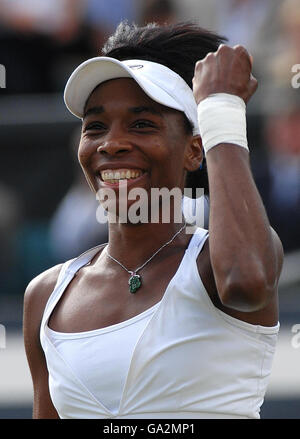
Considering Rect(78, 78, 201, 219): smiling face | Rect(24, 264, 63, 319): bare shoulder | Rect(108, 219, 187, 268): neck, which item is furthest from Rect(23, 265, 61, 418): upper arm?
Rect(78, 78, 201, 219): smiling face

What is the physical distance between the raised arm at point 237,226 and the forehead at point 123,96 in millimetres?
245

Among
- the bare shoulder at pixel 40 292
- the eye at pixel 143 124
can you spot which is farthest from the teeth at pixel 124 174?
the bare shoulder at pixel 40 292

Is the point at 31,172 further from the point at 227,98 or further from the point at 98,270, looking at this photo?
the point at 227,98

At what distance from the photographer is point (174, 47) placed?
252 centimetres

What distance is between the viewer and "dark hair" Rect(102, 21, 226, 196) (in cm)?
250

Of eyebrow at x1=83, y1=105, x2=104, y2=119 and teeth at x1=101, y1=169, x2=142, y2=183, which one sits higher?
A: eyebrow at x1=83, y1=105, x2=104, y2=119

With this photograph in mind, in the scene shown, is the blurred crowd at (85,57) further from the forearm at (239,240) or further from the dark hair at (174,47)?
the forearm at (239,240)

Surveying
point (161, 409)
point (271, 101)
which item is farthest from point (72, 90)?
point (271, 101)

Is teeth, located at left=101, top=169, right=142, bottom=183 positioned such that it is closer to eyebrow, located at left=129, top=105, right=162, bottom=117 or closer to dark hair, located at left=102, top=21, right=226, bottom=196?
eyebrow, located at left=129, top=105, right=162, bottom=117

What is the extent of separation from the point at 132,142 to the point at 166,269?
1.07 feet

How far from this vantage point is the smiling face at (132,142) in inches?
90.6

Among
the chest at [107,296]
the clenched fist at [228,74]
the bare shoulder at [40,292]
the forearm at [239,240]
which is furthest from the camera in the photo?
the bare shoulder at [40,292]

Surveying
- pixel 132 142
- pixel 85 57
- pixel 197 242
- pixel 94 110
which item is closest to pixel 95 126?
pixel 94 110

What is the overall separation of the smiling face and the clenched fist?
0.18 metres
